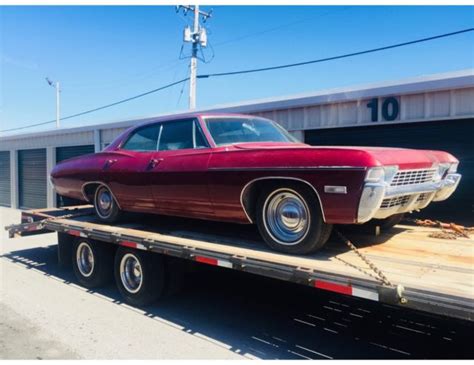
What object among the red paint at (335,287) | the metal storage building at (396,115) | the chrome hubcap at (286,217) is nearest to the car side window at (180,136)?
the chrome hubcap at (286,217)

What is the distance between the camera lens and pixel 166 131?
5.07m

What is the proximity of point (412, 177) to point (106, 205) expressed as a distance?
4.04 metres

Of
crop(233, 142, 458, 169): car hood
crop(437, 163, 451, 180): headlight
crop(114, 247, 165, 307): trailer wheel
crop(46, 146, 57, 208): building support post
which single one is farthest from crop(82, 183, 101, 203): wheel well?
crop(46, 146, 57, 208): building support post

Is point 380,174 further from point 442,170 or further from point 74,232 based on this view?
point 74,232

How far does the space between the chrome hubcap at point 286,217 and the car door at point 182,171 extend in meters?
0.75

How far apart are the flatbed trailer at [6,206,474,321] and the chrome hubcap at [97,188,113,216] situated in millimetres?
228

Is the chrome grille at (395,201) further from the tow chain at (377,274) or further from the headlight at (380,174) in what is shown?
the tow chain at (377,274)

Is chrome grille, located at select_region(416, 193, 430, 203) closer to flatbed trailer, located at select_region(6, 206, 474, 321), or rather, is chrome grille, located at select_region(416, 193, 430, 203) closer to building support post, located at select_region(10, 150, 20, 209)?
flatbed trailer, located at select_region(6, 206, 474, 321)

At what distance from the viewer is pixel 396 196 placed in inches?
137

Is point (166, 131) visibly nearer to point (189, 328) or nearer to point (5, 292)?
point (189, 328)

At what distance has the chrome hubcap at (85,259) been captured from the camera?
5791 mm

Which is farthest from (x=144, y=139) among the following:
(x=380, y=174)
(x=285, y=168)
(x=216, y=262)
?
(x=380, y=174)

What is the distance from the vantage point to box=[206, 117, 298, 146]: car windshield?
4.61 m

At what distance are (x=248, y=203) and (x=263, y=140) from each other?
40.0 inches
